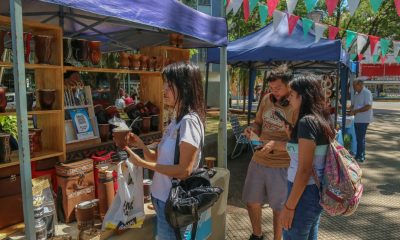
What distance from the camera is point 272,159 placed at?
3258 millimetres

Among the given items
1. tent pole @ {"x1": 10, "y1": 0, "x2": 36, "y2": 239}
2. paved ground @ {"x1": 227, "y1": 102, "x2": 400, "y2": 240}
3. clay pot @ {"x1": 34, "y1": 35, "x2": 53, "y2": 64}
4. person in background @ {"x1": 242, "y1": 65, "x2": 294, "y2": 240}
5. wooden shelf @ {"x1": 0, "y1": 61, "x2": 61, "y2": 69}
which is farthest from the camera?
paved ground @ {"x1": 227, "y1": 102, "x2": 400, "y2": 240}

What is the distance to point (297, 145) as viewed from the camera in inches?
89.7

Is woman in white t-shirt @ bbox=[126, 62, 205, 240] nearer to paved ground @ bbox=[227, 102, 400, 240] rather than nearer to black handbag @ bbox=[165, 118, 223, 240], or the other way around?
black handbag @ bbox=[165, 118, 223, 240]

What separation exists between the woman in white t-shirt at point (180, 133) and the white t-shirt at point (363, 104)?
600 cm

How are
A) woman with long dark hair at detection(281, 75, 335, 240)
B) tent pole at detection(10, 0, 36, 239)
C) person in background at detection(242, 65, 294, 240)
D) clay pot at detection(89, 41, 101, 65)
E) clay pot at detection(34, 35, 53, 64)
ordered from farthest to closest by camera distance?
clay pot at detection(89, 41, 101, 65) < person in background at detection(242, 65, 294, 240) < clay pot at detection(34, 35, 53, 64) < woman with long dark hair at detection(281, 75, 335, 240) < tent pole at detection(10, 0, 36, 239)

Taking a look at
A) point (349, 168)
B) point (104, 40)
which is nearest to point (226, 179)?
point (349, 168)

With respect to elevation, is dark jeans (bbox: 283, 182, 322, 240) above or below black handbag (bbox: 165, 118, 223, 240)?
below

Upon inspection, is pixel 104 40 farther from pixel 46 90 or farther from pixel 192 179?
pixel 192 179

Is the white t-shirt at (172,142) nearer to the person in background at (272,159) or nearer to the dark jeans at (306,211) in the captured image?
the dark jeans at (306,211)

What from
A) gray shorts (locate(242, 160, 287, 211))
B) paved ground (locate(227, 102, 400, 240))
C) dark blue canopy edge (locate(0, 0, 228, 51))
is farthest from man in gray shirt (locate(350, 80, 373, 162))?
gray shorts (locate(242, 160, 287, 211))

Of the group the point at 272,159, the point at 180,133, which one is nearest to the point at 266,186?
the point at 272,159

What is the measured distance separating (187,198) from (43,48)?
1.64 meters

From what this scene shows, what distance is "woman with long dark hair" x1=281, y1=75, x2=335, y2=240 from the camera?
2.06 m

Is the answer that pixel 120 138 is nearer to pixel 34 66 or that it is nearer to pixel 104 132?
pixel 34 66
